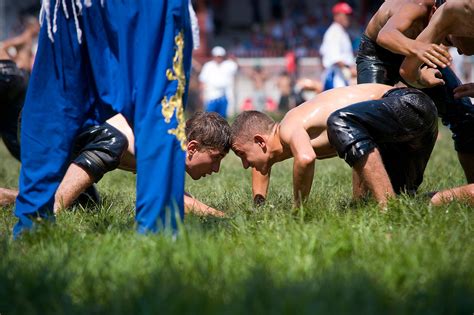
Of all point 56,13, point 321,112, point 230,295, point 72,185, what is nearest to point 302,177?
point 321,112

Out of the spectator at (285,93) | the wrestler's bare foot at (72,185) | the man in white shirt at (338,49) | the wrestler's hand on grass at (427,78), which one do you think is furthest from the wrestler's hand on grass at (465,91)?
the spectator at (285,93)

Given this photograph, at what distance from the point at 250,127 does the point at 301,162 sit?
66 cm

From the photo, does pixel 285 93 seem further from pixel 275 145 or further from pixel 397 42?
pixel 397 42

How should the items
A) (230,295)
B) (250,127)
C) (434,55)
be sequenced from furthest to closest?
(250,127) < (434,55) < (230,295)

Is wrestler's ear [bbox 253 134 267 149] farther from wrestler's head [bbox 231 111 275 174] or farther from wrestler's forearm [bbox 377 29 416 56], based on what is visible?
wrestler's forearm [bbox 377 29 416 56]

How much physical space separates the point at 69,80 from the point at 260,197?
1.95 metres

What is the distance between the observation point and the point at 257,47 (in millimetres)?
26109

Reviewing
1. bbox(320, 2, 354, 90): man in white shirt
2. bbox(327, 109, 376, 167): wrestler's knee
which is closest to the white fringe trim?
bbox(327, 109, 376, 167): wrestler's knee

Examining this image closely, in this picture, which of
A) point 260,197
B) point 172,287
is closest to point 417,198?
point 260,197

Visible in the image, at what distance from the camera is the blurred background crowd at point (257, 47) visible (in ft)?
64.7

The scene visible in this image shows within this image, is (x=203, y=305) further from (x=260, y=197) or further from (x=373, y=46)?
(x=373, y=46)

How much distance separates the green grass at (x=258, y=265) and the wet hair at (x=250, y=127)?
765 millimetres

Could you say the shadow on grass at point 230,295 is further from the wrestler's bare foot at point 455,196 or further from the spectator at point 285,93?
the spectator at point 285,93

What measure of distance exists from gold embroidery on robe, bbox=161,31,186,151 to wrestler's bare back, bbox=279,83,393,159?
52.7 inches
